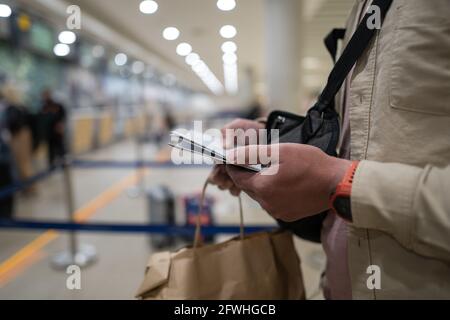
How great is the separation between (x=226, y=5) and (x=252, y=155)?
102 cm

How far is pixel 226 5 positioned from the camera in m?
1.50

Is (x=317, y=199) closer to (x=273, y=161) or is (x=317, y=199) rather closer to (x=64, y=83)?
(x=273, y=161)

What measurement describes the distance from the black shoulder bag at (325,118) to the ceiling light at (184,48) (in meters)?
1.01

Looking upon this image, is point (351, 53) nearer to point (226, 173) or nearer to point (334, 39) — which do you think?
point (334, 39)

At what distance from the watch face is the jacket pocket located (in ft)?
0.81

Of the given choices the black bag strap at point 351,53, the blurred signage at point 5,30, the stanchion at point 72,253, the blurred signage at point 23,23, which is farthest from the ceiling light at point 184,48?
the blurred signage at point 5,30

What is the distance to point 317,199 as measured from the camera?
0.73 metres

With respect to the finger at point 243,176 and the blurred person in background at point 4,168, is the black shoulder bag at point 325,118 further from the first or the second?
the blurred person in background at point 4,168

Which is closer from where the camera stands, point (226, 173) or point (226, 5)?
point (226, 173)

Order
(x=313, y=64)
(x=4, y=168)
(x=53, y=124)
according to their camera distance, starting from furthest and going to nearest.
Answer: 1. (x=53, y=124)
2. (x=313, y=64)
3. (x=4, y=168)

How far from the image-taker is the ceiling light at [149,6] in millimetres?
1485

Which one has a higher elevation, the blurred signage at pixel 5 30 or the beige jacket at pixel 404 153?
the blurred signage at pixel 5 30

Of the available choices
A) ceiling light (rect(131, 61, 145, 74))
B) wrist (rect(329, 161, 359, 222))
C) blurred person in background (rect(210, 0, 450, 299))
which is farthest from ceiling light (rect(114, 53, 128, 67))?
wrist (rect(329, 161, 359, 222))

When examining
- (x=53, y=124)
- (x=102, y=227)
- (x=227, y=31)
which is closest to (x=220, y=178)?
(x=227, y=31)
